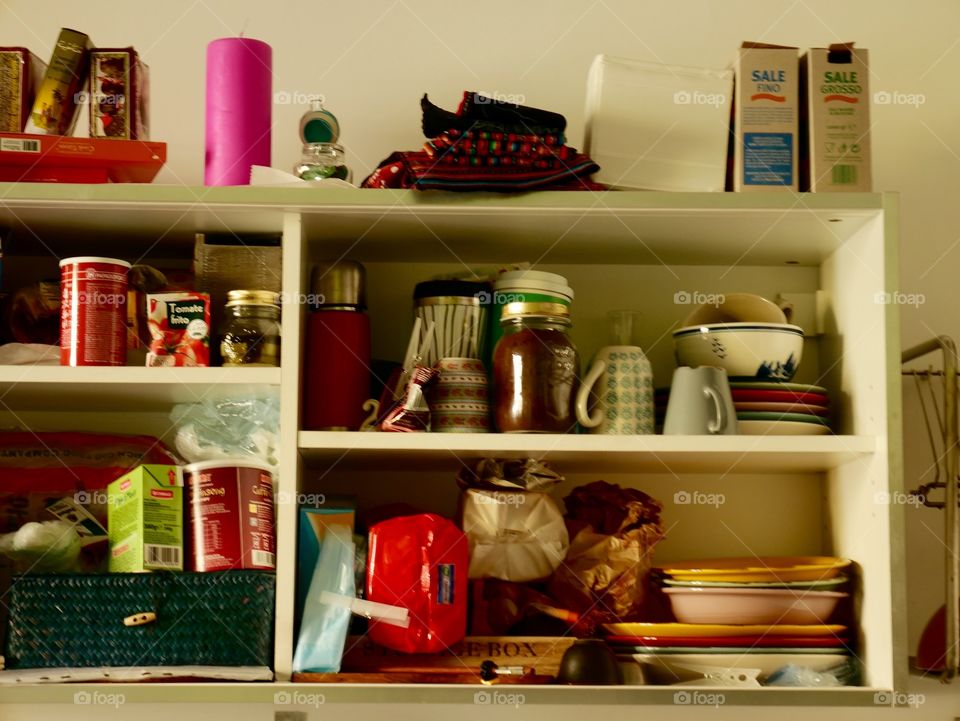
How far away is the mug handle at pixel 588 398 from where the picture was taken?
152cm

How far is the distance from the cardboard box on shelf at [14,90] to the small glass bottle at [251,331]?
15.3 inches

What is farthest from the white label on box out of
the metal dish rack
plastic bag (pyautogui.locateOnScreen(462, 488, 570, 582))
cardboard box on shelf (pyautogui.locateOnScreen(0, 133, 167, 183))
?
the metal dish rack

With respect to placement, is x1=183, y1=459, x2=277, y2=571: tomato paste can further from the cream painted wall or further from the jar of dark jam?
the cream painted wall

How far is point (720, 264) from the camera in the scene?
1.79 metres

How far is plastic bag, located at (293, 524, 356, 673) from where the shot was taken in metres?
1.43

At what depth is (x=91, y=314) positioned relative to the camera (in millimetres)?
1488

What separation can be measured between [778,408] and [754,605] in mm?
270

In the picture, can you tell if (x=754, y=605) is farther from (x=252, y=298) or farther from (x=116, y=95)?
(x=116, y=95)

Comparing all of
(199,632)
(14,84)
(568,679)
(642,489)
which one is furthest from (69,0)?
(568,679)

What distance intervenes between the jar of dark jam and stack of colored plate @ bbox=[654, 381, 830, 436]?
0.76 feet

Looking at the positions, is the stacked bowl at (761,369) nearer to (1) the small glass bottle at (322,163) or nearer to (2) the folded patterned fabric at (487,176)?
(2) the folded patterned fabric at (487,176)

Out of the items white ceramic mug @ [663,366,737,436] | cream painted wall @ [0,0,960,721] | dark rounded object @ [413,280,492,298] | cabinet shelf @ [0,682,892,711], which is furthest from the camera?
cream painted wall @ [0,0,960,721]

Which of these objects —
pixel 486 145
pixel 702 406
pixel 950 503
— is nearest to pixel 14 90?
pixel 486 145

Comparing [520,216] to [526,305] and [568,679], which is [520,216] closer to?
[526,305]
